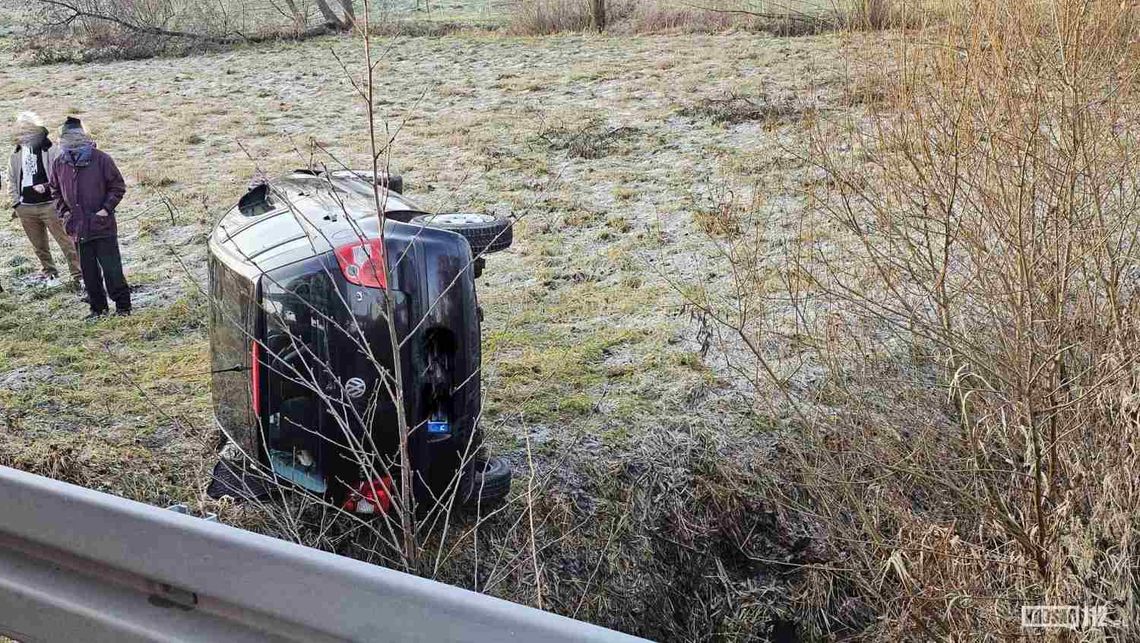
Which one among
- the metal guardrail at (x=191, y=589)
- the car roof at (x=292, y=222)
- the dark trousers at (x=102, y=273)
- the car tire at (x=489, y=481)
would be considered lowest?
the car tire at (x=489, y=481)

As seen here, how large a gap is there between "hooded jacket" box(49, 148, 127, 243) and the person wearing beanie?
0.63m

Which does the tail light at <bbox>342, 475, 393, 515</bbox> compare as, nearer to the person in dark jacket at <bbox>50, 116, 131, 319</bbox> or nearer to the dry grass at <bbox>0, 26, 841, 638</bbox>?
the dry grass at <bbox>0, 26, 841, 638</bbox>

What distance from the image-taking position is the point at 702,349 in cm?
800

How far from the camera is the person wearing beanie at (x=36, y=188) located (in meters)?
9.35

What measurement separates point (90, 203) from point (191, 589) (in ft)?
23.4

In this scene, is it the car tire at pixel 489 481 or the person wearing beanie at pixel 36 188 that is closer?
the car tire at pixel 489 481

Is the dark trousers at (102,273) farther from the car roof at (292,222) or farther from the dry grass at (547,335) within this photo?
the car roof at (292,222)

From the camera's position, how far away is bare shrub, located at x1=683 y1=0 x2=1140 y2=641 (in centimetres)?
489

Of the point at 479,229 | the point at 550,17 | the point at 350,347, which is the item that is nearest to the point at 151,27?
the point at 550,17

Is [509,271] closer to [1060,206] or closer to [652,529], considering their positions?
[652,529]

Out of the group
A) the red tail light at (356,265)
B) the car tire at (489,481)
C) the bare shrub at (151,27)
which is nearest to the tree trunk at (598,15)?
the bare shrub at (151,27)

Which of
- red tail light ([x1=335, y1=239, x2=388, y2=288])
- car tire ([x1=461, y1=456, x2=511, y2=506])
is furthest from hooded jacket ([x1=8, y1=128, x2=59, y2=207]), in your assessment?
red tail light ([x1=335, y1=239, x2=388, y2=288])

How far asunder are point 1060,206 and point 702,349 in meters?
3.33

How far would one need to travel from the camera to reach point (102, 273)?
30.1ft
